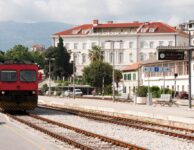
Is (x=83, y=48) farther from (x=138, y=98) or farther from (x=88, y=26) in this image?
(x=138, y=98)

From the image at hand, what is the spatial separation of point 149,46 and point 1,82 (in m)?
149

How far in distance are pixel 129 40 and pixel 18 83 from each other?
487ft

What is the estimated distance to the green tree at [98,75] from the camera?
123 metres

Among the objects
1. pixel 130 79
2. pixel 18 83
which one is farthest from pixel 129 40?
pixel 18 83

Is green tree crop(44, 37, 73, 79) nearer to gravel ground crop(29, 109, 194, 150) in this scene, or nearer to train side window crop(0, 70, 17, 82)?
train side window crop(0, 70, 17, 82)

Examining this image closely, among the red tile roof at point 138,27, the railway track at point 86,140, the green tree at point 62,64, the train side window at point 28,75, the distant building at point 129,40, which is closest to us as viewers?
the railway track at point 86,140

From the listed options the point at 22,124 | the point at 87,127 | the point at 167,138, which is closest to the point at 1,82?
the point at 22,124

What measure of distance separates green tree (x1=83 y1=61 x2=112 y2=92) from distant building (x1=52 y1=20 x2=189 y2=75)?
5347 centimetres

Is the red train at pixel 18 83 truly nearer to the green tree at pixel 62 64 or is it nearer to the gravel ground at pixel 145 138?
the gravel ground at pixel 145 138

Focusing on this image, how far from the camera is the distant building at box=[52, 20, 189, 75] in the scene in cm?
18150

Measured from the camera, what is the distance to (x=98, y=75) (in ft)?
405

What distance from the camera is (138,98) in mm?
60812

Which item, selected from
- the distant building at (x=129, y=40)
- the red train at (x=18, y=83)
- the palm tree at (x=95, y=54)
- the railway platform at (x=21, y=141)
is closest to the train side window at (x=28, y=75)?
the red train at (x=18, y=83)

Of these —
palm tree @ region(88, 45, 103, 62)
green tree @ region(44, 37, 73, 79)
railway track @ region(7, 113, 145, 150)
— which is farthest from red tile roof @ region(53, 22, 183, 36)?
railway track @ region(7, 113, 145, 150)
